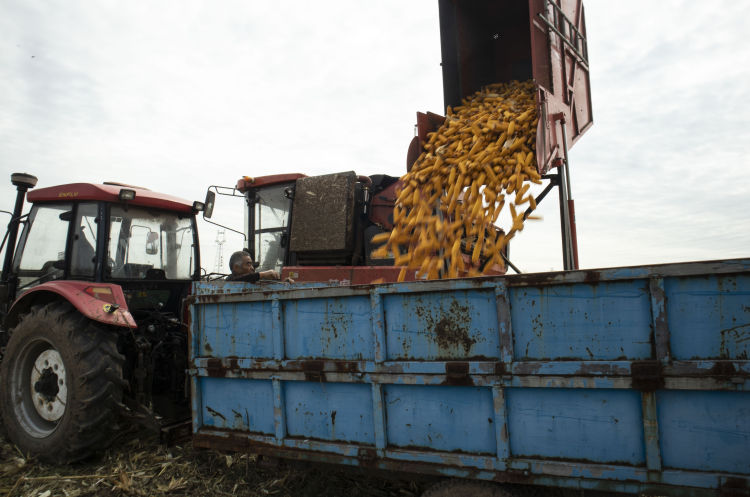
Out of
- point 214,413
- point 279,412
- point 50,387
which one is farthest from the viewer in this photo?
point 50,387

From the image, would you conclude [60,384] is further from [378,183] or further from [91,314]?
[378,183]

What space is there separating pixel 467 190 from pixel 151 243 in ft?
9.90

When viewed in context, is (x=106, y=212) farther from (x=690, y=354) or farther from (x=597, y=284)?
(x=690, y=354)

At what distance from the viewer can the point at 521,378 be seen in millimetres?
2264

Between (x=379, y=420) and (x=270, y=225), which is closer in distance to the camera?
(x=379, y=420)

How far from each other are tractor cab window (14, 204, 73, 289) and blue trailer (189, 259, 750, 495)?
2478mm

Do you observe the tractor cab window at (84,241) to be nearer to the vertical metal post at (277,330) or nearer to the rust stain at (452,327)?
the vertical metal post at (277,330)

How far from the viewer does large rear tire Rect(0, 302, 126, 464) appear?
143 inches

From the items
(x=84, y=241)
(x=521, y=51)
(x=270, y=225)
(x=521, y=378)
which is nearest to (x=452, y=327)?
(x=521, y=378)

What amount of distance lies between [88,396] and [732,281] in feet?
13.0

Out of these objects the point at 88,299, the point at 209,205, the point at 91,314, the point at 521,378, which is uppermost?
the point at 209,205

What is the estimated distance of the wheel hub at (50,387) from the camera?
390 centimetres

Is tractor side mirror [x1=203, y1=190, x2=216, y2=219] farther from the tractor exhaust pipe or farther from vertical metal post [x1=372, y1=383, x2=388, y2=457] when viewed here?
vertical metal post [x1=372, y1=383, x2=388, y2=457]

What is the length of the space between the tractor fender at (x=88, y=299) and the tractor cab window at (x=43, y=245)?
0.26 metres
